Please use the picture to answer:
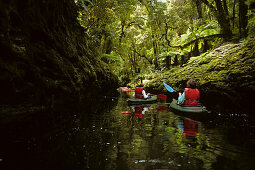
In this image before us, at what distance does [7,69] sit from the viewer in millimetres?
3193

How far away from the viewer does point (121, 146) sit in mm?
3303

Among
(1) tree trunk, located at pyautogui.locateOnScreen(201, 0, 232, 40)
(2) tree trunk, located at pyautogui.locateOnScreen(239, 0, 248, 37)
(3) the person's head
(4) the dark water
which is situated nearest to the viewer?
(4) the dark water

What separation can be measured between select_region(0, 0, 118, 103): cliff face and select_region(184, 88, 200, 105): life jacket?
14.5ft

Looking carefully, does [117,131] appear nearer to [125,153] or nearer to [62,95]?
[125,153]

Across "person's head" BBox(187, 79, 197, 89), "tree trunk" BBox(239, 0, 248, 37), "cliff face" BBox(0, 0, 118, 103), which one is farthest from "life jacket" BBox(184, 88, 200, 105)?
"tree trunk" BBox(239, 0, 248, 37)

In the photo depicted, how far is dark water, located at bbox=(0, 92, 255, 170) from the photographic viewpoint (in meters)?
2.51

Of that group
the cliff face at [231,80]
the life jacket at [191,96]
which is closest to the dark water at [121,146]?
the cliff face at [231,80]

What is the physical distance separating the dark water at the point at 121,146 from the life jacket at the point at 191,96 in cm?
180

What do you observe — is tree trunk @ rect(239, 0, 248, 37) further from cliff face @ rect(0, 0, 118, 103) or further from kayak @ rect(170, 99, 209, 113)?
cliff face @ rect(0, 0, 118, 103)

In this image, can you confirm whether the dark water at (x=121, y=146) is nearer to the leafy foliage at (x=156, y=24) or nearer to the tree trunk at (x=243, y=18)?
the leafy foliage at (x=156, y=24)

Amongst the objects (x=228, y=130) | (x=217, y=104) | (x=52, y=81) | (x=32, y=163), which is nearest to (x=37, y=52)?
(x=52, y=81)

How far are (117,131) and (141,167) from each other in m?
2.01

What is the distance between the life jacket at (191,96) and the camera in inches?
256

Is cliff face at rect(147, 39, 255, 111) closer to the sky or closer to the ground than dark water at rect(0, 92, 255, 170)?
closer to the sky
